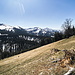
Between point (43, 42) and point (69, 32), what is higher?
point (69, 32)

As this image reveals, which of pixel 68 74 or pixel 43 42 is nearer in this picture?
pixel 68 74

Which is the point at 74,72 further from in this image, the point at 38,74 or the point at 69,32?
the point at 69,32

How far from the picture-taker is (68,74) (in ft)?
35.5

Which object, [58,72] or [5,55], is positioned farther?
[5,55]

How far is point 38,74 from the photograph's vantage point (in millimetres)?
13328

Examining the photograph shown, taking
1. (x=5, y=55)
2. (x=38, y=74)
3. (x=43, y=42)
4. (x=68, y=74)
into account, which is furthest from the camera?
(x=43, y=42)

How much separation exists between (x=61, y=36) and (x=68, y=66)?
80023 millimetres

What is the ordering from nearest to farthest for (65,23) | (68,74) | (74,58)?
(68,74), (74,58), (65,23)

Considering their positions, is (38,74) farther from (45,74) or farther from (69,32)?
(69,32)

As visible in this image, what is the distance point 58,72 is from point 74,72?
88.3 inches

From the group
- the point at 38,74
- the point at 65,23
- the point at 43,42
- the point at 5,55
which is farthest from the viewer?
the point at 43,42

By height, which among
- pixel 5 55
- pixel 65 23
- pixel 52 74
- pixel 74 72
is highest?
pixel 65 23

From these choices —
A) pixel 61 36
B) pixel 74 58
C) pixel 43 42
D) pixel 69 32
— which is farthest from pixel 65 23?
pixel 74 58

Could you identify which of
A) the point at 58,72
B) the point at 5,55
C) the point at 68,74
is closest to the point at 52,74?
the point at 58,72
